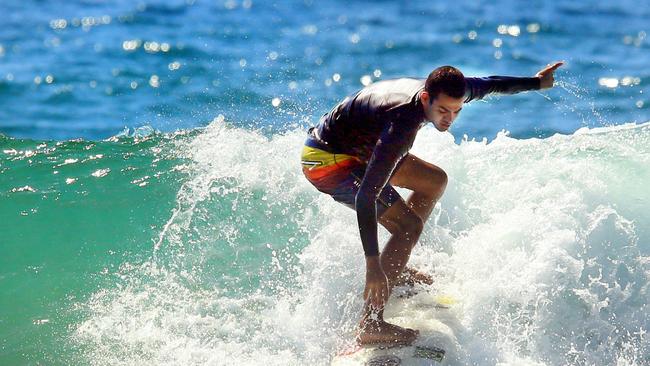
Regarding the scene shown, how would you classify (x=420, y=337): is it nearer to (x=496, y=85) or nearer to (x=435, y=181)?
(x=435, y=181)

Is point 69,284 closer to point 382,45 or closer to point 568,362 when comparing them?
point 568,362

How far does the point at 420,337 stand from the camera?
546 centimetres

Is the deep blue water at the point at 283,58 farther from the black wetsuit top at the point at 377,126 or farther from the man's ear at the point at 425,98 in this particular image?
the man's ear at the point at 425,98

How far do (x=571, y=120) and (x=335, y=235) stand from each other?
19.5ft

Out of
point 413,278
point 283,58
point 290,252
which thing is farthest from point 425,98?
point 283,58

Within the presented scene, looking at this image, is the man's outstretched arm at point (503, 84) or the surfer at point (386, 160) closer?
the surfer at point (386, 160)

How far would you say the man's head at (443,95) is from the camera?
15.8ft

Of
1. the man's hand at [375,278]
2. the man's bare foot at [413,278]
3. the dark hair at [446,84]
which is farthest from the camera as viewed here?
the man's bare foot at [413,278]

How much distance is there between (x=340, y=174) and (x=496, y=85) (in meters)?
1.16

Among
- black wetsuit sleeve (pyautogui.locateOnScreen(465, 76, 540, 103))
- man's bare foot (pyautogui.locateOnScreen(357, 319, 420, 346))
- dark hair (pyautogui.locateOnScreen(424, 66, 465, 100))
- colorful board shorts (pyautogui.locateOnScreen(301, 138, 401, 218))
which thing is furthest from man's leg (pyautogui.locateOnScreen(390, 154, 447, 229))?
dark hair (pyautogui.locateOnScreen(424, 66, 465, 100))

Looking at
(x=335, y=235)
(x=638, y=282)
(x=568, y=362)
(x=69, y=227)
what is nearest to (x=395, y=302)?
(x=335, y=235)

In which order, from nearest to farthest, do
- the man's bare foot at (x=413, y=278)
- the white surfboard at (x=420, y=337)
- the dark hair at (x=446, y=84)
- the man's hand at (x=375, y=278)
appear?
the dark hair at (x=446, y=84) → the man's hand at (x=375, y=278) → the white surfboard at (x=420, y=337) → the man's bare foot at (x=413, y=278)

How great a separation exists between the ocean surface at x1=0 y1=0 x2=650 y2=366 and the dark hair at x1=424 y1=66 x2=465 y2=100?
1.55m

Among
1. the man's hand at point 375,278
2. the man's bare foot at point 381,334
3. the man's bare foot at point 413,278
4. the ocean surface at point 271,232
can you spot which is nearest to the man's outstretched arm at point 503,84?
the ocean surface at point 271,232
